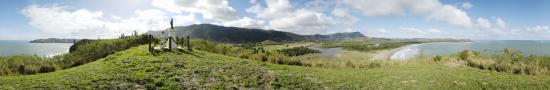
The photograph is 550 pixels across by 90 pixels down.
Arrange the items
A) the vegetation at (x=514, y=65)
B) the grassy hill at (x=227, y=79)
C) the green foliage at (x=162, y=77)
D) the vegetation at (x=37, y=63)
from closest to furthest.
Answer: the green foliage at (x=162, y=77) → the grassy hill at (x=227, y=79) → the vegetation at (x=37, y=63) → the vegetation at (x=514, y=65)

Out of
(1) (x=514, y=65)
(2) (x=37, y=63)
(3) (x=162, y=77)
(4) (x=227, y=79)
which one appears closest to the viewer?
(3) (x=162, y=77)

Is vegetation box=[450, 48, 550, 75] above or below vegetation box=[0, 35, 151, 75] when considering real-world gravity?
below

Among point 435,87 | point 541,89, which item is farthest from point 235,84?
point 541,89

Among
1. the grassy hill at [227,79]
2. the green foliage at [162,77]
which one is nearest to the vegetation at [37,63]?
the grassy hill at [227,79]

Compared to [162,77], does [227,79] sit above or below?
below

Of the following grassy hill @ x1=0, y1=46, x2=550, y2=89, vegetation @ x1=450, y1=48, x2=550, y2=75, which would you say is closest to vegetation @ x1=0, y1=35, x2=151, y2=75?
grassy hill @ x1=0, y1=46, x2=550, y2=89

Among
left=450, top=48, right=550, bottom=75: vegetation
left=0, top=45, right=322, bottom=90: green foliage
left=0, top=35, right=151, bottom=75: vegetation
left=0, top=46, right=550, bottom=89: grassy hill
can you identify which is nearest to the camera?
left=0, top=45, right=322, bottom=90: green foliage

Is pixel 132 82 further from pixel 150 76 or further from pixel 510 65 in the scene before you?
pixel 510 65

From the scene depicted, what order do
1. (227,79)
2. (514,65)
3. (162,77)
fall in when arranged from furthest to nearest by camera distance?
(514,65)
(227,79)
(162,77)

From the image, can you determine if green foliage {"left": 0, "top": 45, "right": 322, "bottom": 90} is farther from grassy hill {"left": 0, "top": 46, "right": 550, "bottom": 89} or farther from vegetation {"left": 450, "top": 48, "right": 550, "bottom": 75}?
vegetation {"left": 450, "top": 48, "right": 550, "bottom": 75}

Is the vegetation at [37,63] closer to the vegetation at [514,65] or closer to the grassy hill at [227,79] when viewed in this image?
the grassy hill at [227,79]

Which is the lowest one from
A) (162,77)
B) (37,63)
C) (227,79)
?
(227,79)

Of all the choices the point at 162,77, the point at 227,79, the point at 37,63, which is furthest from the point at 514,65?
the point at 37,63

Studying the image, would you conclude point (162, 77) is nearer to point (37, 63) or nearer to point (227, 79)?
point (227, 79)
